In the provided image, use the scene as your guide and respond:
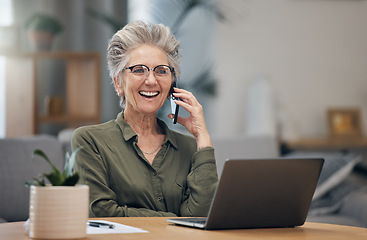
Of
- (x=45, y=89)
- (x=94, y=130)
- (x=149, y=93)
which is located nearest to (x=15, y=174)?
(x=94, y=130)

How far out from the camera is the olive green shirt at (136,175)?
162 cm

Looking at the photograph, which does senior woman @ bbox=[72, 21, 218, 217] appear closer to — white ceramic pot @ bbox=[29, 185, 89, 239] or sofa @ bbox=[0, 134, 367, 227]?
white ceramic pot @ bbox=[29, 185, 89, 239]

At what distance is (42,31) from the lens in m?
3.89

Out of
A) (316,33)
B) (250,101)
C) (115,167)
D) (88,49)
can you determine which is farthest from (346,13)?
(115,167)

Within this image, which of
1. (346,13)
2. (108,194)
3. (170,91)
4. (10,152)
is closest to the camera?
(108,194)

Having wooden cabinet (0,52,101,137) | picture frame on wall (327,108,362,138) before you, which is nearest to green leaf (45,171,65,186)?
wooden cabinet (0,52,101,137)

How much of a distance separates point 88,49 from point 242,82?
1.18 m

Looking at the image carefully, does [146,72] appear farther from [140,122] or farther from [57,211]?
[57,211]

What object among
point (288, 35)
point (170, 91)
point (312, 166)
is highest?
point (288, 35)

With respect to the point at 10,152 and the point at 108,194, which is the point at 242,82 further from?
the point at 108,194

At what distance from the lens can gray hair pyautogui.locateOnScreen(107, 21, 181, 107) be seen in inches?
71.4

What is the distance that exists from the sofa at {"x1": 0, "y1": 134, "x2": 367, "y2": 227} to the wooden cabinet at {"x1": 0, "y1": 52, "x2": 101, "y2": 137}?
34.3 inches

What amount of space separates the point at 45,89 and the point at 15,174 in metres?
1.83

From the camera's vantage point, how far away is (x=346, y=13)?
172 inches
